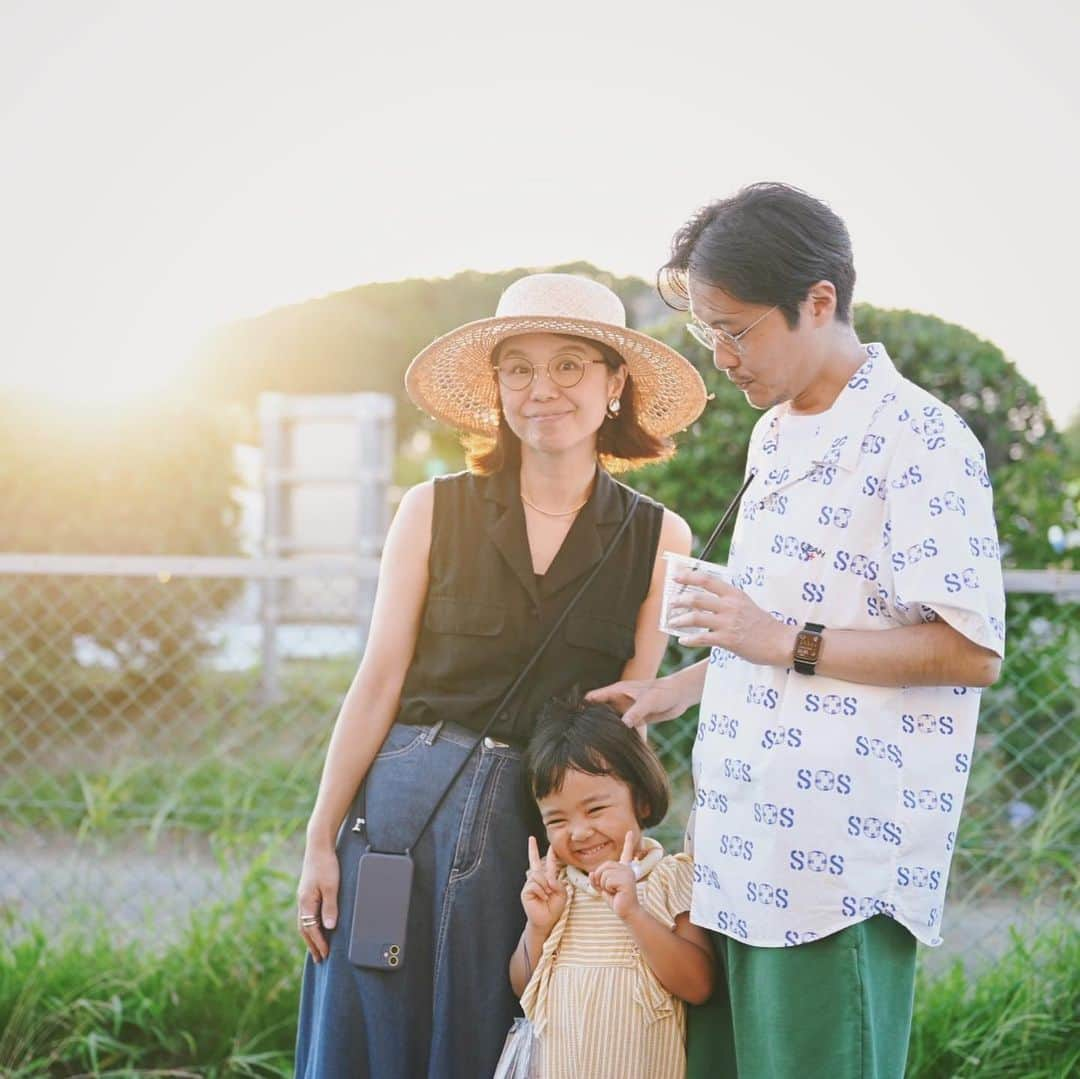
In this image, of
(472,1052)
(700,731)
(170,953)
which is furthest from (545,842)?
(170,953)

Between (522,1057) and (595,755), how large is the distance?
52 cm

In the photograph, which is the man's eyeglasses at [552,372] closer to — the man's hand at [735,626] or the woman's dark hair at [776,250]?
the woman's dark hair at [776,250]

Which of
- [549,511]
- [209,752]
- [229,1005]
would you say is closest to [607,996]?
[549,511]

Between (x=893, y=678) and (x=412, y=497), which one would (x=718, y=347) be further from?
(x=412, y=497)

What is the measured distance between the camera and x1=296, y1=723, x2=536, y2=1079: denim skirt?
233 cm

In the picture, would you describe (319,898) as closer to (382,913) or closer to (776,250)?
(382,913)

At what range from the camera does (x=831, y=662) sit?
69.2 inches

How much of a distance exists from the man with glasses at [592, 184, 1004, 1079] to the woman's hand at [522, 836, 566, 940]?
34cm

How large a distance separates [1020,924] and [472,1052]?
1903mm

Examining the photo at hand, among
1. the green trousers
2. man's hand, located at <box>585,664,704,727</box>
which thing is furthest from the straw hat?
the green trousers

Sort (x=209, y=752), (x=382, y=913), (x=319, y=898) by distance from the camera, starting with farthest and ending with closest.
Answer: (x=209, y=752), (x=319, y=898), (x=382, y=913)

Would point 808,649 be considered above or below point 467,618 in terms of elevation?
above

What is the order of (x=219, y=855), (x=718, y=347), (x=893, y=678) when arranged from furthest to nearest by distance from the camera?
(x=219, y=855) → (x=718, y=347) → (x=893, y=678)

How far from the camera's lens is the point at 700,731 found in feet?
6.56
